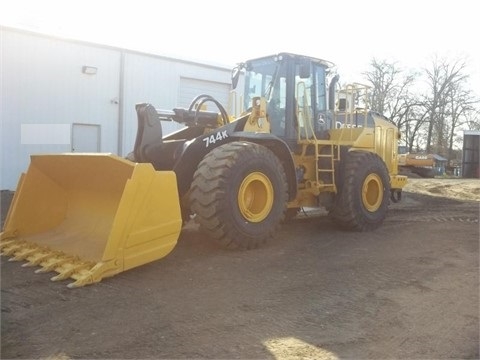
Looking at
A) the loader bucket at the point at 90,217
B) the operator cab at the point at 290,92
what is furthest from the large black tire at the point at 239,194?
the operator cab at the point at 290,92

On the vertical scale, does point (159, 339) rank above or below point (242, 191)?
below

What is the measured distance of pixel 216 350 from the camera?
3.50m

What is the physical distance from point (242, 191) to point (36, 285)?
2.49 meters

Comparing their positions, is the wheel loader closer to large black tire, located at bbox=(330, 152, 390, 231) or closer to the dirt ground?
large black tire, located at bbox=(330, 152, 390, 231)

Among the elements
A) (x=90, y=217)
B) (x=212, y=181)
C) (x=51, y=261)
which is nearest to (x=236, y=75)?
(x=212, y=181)

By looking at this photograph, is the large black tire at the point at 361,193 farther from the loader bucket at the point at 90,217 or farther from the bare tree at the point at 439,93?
the bare tree at the point at 439,93

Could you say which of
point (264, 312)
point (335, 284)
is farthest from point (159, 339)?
point (335, 284)

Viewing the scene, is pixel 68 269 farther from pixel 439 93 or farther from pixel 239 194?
pixel 439 93

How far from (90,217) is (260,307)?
2637 mm

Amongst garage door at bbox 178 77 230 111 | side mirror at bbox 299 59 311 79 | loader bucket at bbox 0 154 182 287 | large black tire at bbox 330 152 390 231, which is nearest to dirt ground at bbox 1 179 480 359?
loader bucket at bbox 0 154 182 287

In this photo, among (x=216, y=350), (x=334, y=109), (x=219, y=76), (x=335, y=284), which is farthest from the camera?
(x=219, y=76)

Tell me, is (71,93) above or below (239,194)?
above

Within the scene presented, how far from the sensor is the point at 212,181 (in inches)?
221

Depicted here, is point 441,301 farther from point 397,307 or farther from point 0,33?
point 0,33
